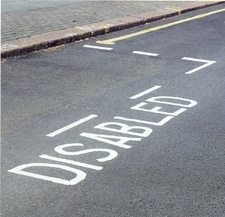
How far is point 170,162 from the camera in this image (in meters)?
6.32

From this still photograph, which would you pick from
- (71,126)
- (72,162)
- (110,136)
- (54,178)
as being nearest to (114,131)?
(110,136)

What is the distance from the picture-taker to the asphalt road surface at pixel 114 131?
18.0 ft

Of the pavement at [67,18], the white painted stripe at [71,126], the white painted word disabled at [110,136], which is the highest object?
the pavement at [67,18]

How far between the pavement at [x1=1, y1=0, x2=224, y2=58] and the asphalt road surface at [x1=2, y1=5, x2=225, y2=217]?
38 cm

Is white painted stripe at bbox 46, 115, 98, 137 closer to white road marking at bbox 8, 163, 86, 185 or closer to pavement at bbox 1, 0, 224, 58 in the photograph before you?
white road marking at bbox 8, 163, 86, 185

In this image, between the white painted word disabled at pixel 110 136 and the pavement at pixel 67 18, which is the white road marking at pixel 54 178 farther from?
the pavement at pixel 67 18

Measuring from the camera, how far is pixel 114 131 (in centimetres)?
718

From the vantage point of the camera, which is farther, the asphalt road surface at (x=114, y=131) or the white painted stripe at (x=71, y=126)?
the white painted stripe at (x=71, y=126)

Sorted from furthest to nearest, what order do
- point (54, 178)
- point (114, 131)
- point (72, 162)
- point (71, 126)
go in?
point (71, 126), point (114, 131), point (72, 162), point (54, 178)

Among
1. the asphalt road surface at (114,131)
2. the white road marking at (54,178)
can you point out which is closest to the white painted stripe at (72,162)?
the asphalt road surface at (114,131)

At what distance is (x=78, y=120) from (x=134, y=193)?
6.74 feet

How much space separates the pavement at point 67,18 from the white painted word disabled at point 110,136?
324 cm

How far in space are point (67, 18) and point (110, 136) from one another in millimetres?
6918

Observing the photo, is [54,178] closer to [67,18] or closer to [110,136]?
[110,136]
